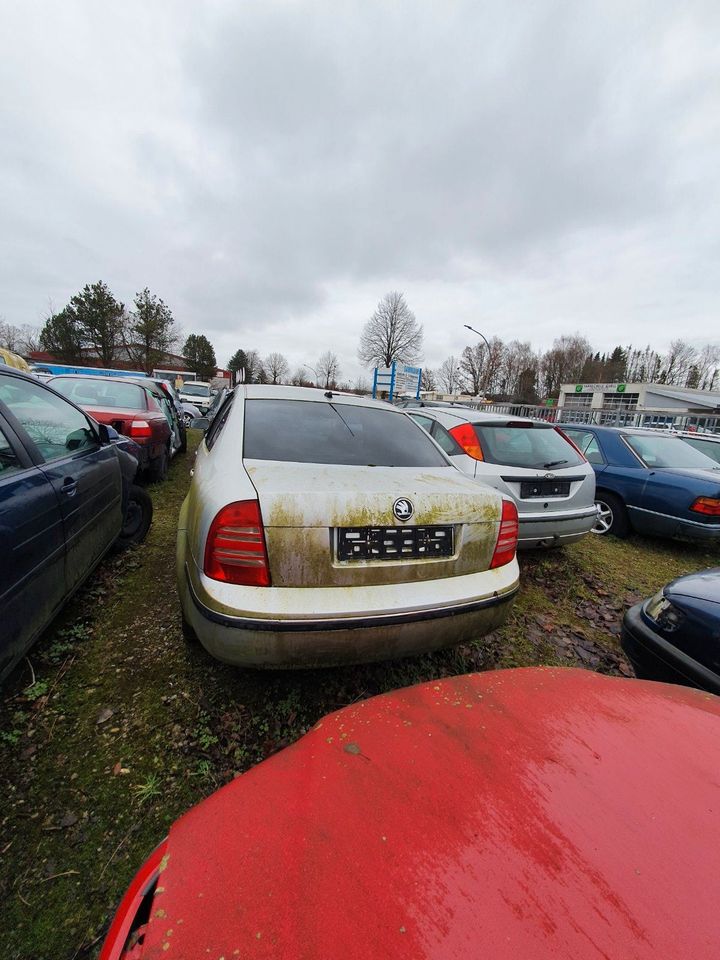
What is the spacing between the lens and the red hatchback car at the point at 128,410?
215 inches

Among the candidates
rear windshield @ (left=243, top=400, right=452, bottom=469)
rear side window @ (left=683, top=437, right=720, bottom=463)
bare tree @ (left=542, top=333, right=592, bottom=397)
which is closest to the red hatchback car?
rear windshield @ (left=243, top=400, right=452, bottom=469)

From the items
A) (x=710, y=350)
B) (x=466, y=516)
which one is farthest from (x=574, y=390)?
(x=466, y=516)

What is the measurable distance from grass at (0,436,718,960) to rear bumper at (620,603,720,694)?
1.97 feet

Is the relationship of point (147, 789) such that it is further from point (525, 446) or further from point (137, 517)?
point (525, 446)

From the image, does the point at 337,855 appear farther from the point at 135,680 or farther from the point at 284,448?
the point at 135,680

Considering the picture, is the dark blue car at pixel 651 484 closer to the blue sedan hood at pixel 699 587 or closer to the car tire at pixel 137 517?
the blue sedan hood at pixel 699 587

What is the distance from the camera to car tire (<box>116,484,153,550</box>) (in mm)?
4129

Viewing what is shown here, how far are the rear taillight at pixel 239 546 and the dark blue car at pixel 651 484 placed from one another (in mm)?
5178

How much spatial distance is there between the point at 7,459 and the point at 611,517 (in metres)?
6.25

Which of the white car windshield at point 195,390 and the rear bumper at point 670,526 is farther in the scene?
the white car windshield at point 195,390

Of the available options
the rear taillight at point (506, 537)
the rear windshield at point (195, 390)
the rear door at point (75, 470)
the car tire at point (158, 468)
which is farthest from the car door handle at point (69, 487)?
the rear windshield at point (195, 390)

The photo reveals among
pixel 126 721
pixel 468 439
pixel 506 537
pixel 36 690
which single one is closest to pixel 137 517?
pixel 36 690

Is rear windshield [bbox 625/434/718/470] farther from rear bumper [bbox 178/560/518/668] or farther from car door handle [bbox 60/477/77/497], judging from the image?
car door handle [bbox 60/477/77/497]

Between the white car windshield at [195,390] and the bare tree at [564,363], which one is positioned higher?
the bare tree at [564,363]
